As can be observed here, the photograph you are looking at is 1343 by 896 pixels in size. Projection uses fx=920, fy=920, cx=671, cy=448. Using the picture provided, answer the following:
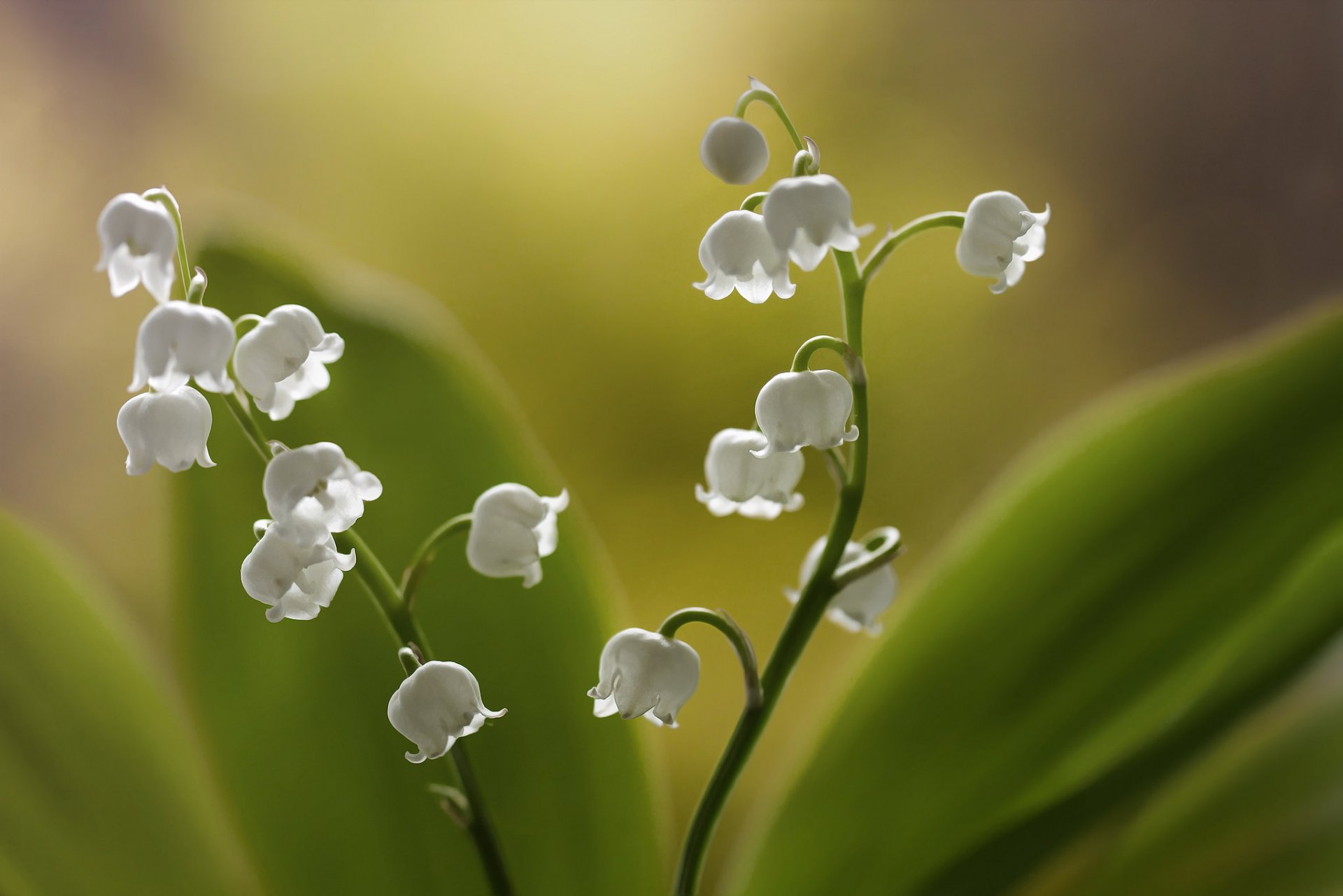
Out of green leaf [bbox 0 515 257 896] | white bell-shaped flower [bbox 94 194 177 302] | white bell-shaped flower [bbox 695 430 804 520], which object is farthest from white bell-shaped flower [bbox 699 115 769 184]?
green leaf [bbox 0 515 257 896]

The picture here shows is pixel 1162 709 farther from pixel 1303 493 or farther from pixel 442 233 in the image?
pixel 442 233

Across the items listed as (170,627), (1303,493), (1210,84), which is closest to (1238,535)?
(1303,493)

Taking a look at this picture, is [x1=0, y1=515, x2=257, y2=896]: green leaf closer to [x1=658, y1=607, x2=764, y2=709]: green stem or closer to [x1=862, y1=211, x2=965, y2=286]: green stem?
[x1=658, y1=607, x2=764, y2=709]: green stem

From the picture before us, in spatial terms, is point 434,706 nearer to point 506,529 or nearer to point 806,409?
point 506,529

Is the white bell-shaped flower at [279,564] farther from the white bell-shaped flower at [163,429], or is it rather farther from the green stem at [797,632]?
the green stem at [797,632]

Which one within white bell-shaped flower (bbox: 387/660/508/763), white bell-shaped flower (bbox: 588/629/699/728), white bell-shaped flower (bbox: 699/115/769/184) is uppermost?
white bell-shaped flower (bbox: 699/115/769/184)
